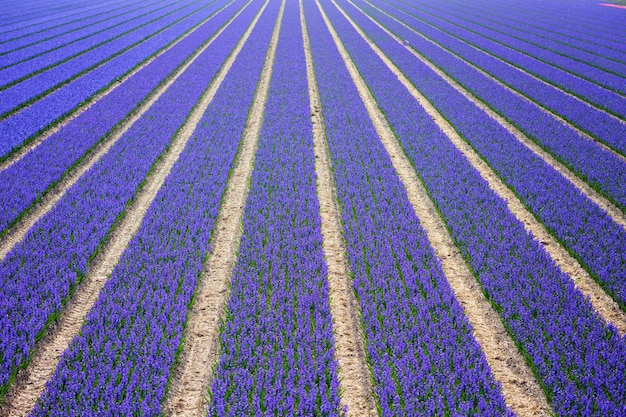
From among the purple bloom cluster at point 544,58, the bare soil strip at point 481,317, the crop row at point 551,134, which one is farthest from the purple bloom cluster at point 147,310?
the purple bloom cluster at point 544,58

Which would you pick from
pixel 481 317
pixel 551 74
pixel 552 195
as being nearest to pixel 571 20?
pixel 551 74

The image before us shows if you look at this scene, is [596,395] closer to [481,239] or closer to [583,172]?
[481,239]

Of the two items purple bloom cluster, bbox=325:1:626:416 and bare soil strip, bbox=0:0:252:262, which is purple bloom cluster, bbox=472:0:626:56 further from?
bare soil strip, bbox=0:0:252:262

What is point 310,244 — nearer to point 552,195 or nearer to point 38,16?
point 552,195

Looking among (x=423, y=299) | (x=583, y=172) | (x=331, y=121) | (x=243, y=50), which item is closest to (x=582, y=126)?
(x=583, y=172)

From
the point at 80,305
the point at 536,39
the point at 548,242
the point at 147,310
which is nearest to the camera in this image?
the point at 147,310

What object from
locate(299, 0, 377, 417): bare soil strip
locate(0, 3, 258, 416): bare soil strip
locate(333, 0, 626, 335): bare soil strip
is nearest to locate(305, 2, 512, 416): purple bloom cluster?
locate(299, 0, 377, 417): bare soil strip
